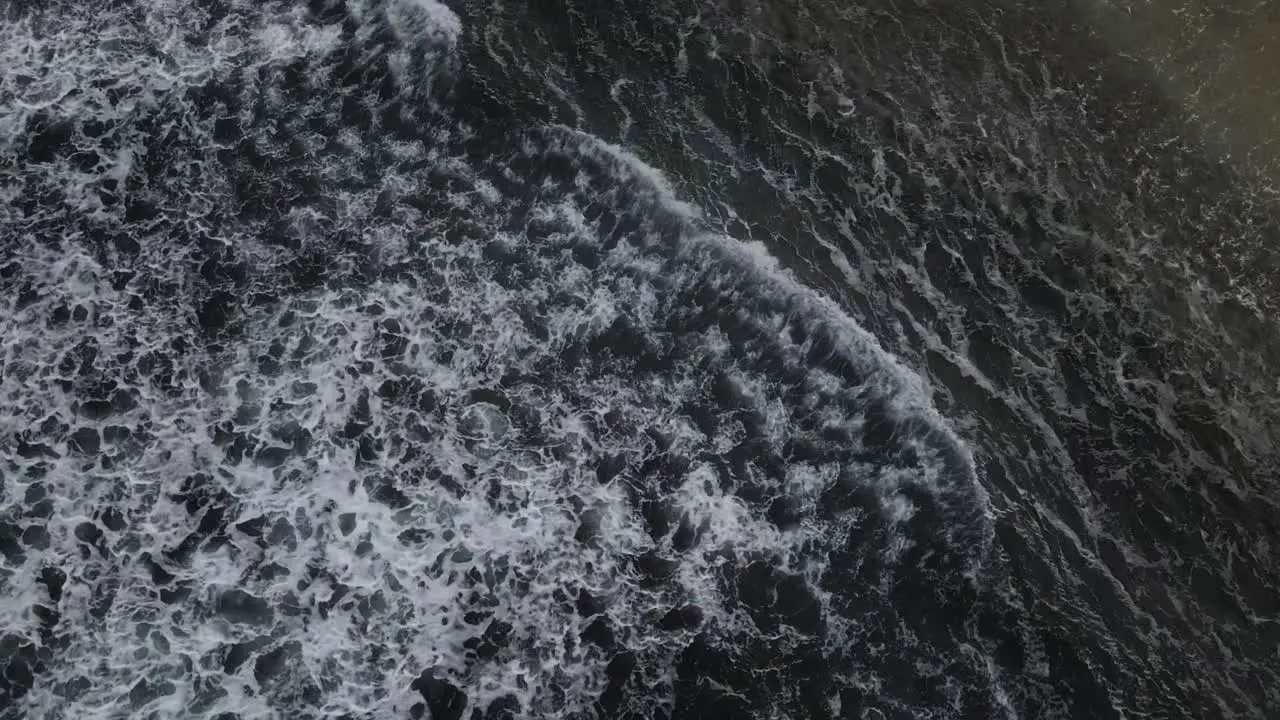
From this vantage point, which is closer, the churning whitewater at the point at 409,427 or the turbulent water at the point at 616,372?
the churning whitewater at the point at 409,427

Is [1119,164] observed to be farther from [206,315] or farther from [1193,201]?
[206,315]

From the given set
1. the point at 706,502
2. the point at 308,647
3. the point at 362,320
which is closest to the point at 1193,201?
the point at 706,502

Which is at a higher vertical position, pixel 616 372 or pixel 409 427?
pixel 616 372

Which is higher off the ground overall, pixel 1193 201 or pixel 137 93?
pixel 1193 201

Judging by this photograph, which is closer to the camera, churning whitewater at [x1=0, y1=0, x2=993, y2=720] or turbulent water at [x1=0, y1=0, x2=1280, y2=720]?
churning whitewater at [x1=0, y1=0, x2=993, y2=720]
